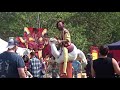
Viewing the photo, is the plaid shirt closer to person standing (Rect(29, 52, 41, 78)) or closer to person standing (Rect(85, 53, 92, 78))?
person standing (Rect(29, 52, 41, 78))

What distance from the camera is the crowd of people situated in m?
5.13

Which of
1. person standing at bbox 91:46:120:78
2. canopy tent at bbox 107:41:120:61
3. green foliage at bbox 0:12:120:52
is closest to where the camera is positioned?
person standing at bbox 91:46:120:78

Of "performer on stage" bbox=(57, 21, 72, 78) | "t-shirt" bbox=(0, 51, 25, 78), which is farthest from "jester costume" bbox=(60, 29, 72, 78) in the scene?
"t-shirt" bbox=(0, 51, 25, 78)

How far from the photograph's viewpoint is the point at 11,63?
5.38 meters

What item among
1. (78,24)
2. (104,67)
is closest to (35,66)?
(78,24)

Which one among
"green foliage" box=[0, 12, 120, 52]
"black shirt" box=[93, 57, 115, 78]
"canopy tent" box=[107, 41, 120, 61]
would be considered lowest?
"black shirt" box=[93, 57, 115, 78]

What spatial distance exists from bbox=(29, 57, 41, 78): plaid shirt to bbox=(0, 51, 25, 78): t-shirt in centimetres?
51

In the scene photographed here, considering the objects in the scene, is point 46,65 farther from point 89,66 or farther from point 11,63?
point 11,63

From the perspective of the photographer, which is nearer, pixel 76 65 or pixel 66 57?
pixel 76 65

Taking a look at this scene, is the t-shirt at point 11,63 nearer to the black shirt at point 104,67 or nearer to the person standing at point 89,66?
the black shirt at point 104,67

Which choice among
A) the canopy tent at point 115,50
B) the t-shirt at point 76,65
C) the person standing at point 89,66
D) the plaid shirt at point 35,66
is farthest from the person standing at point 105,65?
the plaid shirt at point 35,66

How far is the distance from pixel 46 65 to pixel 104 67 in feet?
5.62

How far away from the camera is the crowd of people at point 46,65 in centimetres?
513
